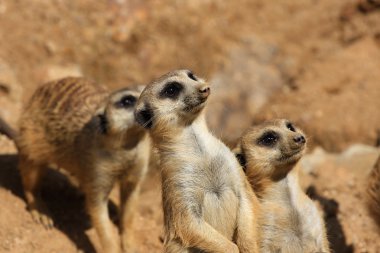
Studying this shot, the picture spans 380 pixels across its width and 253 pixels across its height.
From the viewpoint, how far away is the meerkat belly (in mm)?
3510

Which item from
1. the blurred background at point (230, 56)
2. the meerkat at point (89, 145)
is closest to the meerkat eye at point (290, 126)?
the meerkat at point (89, 145)

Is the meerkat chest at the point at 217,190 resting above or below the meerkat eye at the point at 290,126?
below

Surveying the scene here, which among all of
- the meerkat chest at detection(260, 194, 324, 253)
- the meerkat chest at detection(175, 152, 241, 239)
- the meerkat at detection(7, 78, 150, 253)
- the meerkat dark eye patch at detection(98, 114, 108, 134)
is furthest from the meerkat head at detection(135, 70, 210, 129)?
the meerkat dark eye patch at detection(98, 114, 108, 134)

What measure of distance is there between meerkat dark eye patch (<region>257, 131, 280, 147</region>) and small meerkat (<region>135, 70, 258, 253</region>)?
0.24m

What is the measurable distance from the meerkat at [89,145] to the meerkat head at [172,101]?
0.82m

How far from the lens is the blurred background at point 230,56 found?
6.33 meters

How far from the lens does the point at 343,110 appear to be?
6.43m

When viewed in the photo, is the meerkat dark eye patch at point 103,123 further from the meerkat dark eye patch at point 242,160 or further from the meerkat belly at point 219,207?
the meerkat belly at point 219,207

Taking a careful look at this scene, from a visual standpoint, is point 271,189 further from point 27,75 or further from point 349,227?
point 27,75

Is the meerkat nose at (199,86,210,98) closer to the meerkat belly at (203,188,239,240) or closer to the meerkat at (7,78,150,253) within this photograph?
the meerkat belly at (203,188,239,240)

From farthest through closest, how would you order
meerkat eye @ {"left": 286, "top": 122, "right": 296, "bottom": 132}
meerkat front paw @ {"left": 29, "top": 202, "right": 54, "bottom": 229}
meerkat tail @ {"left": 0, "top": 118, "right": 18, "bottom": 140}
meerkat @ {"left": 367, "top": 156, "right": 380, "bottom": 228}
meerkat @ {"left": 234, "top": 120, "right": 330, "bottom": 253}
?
meerkat tail @ {"left": 0, "top": 118, "right": 18, "bottom": 140}
meerkat front paw @ {"left": 29, "top": 202, "right": 54, "bottom": 229}
meerkat @ {"left": 367, "top": 156, "right": 380, "bottom": 228}
meerkat eye @ {"left": 286, "top": 122, "right": 296, "bottom": 132}
meerkat @ {"left": 234, "top": 120, "right": 330, "bottom": 253}

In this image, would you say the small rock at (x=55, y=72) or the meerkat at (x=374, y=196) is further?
the small rock at (x=55, y=72)

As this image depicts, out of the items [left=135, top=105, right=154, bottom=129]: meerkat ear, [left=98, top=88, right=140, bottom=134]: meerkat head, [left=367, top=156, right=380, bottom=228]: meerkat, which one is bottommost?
[left=367, top=156, right=380, bottom=228]: meerkat

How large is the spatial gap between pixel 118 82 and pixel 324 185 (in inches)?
111
